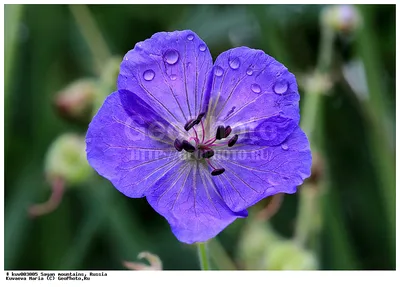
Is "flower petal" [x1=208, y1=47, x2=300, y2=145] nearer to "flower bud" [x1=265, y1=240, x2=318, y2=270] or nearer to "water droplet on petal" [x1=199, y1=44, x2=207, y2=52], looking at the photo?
"water droplet on petal" [x1=199, y1=44, x2=207, y2=52]

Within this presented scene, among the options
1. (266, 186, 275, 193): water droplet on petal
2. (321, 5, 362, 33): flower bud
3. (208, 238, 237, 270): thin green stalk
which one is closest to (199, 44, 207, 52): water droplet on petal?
(266, 186, 275, 193): water droplet on petal

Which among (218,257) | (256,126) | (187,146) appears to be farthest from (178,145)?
(218,257)

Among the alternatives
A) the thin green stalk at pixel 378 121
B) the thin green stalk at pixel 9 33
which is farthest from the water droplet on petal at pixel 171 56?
the thin green stalk at pixel 378 121

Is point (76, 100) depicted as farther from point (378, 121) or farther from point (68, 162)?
point (378, 121)

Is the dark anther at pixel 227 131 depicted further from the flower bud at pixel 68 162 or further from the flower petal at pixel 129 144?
the flower bud at pixel 68 162
